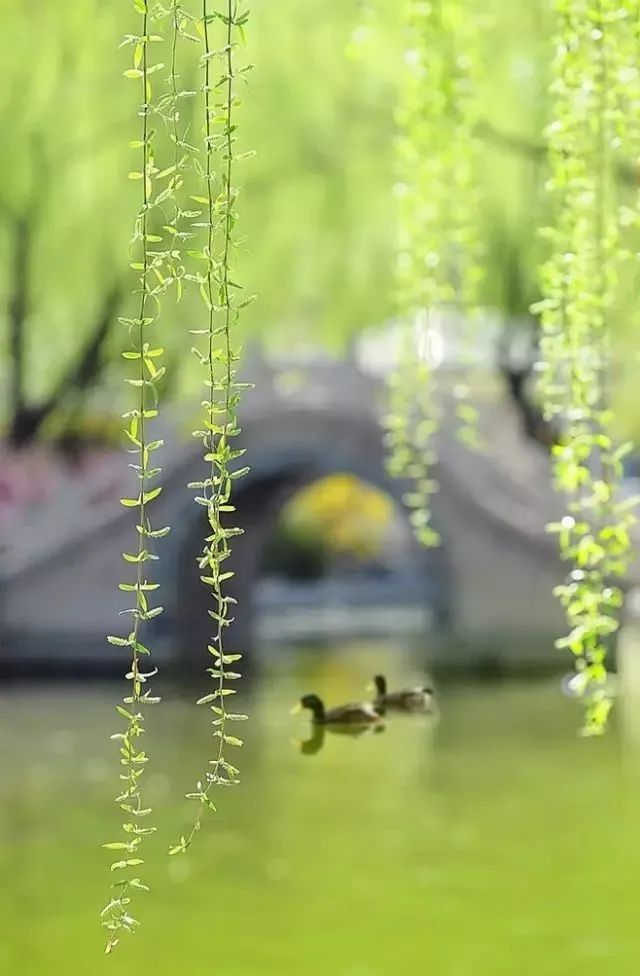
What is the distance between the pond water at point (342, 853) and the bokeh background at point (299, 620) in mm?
11

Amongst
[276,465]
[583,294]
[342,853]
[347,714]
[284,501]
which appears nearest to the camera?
[583,294]

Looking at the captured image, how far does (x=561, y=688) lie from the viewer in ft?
21.1

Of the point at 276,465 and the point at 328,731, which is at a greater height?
the point at 276,465

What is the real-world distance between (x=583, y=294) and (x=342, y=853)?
2447 millimetres

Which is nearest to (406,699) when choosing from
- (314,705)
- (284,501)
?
(314,705)

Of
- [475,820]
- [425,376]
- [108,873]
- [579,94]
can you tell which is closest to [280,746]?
[475,820]

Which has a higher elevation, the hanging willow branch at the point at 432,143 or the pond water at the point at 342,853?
the hanging willow branch at the point at 432,143

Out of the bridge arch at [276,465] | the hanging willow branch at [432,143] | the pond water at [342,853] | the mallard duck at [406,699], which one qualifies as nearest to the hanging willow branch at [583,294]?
the hanging willow branch at [432,143]

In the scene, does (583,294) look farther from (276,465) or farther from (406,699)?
(276,465)

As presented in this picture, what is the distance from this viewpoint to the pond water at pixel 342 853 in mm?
3066

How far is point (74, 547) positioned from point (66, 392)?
80cm

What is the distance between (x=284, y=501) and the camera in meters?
8.59

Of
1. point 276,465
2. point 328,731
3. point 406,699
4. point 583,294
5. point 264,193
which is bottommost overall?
point 328,731

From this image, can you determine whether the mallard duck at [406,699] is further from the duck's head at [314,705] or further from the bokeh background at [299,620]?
the bokeh background at [299,620]
